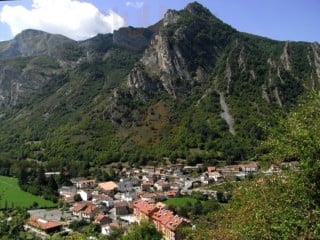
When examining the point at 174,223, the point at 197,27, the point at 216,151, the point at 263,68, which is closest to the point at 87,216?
the point at 174,223

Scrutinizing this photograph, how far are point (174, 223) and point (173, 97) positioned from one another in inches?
2625

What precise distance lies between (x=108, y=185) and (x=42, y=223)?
23.3 meters

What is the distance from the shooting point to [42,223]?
43562 mm

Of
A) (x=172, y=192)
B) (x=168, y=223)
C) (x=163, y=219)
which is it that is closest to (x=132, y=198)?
(x=172, y=192)

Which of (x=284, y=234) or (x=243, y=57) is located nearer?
(x=284, y=234)

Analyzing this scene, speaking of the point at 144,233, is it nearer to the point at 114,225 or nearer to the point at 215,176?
the point at 114,225

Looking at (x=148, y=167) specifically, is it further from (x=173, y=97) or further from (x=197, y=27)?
(x=197, y=27)

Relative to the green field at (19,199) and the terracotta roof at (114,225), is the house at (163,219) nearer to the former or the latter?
the terracotta roof at (114,225)

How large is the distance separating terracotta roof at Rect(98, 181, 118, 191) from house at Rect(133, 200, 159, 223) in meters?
15.2

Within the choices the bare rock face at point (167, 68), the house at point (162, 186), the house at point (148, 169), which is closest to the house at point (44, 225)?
the house at point (162, 186)

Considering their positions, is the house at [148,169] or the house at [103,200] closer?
the house at [103,200]

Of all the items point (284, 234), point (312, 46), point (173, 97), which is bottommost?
point (284, 234)

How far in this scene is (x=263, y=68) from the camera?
10794 centimetres

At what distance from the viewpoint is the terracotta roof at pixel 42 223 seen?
42569 mm
